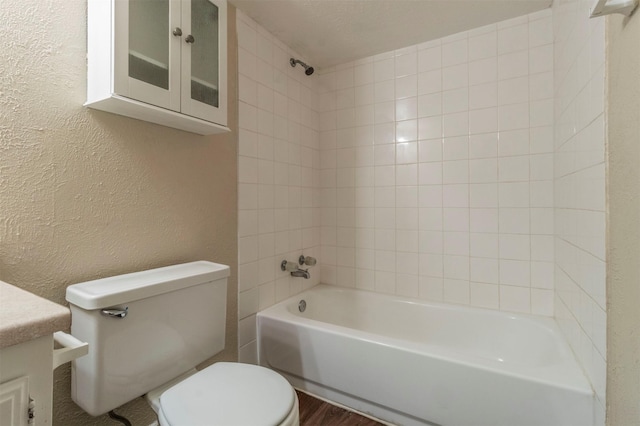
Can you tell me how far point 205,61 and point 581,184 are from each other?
1575mm

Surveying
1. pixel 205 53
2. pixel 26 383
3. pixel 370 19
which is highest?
pixel 370 19

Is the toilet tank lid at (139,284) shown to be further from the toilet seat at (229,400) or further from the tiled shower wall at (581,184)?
the tiled shower wall at (581,184)

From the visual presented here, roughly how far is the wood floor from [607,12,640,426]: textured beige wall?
37.2 inches

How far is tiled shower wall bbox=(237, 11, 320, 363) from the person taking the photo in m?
1.68

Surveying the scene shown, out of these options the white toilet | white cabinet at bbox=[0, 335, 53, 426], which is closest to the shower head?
the white toilet

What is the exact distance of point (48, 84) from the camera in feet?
3.14

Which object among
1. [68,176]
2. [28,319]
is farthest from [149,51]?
[28,319]

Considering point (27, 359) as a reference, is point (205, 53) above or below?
above

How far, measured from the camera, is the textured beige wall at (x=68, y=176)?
89 centimetres

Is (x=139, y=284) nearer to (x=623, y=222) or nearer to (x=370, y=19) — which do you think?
(x=623, y=222)

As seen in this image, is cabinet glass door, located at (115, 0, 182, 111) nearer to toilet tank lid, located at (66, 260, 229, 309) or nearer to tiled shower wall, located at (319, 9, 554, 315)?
toilet tank lid, located at (66, 260, 229, 309)

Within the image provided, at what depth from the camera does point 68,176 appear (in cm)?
100

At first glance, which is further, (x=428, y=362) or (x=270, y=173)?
(x=270, y=173)

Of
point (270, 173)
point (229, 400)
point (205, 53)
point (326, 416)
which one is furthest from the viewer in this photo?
point (270, 173)
